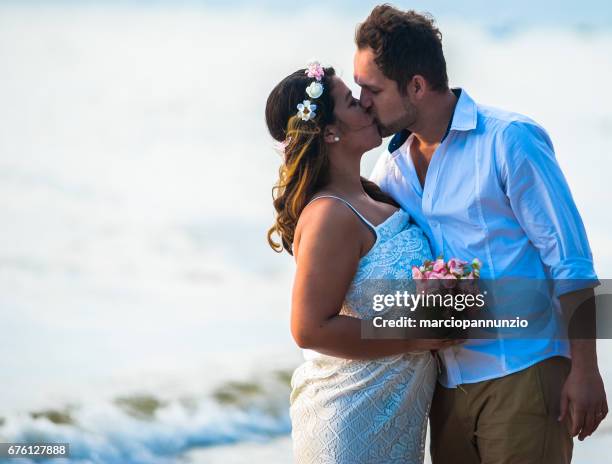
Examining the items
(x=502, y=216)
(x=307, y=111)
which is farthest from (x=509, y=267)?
(x=307, y=111)

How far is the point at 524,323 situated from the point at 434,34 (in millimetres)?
1262

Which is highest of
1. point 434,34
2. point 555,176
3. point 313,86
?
point 434,34

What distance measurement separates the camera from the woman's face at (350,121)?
3.61m

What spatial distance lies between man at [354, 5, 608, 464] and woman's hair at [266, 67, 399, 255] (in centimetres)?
43

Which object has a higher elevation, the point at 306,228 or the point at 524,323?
the point at 306,228

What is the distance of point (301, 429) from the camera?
3.36 meters

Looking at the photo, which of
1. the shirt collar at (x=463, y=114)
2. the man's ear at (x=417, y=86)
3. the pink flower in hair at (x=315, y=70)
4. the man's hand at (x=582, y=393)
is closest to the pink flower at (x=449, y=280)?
the man's hand at (x=582, y=393)

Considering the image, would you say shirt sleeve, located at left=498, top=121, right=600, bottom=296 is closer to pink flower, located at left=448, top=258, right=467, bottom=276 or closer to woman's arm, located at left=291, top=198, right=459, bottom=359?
pink flower, located at left=448, top=258, right=467, bottom=276

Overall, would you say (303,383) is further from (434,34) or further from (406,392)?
(434,34)

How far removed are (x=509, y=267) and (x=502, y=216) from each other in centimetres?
18

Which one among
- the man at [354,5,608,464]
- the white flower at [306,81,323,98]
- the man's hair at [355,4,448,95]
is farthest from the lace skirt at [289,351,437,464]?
the man's hair at [355,4,448,95]

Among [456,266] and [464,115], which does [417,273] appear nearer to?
[456,266]

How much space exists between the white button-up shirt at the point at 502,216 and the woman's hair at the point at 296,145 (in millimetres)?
432

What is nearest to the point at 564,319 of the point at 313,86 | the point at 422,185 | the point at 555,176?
the point at 555,176
